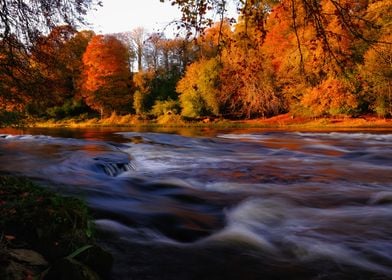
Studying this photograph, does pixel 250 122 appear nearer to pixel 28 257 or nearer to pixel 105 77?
pixel 105 77

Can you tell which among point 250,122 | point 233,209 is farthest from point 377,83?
Result: point 233,209

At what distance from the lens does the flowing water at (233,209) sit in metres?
4.23

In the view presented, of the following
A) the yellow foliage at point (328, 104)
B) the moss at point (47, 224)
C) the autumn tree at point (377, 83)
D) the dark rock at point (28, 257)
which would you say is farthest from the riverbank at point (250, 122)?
the dark rock at point (28, 257)

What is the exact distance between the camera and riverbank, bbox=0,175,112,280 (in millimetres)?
2768

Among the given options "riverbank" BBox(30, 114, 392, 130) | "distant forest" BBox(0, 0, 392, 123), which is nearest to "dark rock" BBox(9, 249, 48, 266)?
"distant forest" BBox(0, 0, 392, 123)

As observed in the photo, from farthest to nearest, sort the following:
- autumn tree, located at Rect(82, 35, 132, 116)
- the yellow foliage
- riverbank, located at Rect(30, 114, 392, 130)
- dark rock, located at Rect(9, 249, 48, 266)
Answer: autumn tree, located at Rect(82, 35, 132, 116), the yellow foliage, riverbank, located at Rect(30, 114, 392, 130), dark rock, located at Rect(9, 249, 48, 266)

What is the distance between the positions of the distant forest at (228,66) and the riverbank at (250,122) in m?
0.75

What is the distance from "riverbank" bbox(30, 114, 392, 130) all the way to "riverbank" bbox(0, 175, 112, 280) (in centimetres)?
2175

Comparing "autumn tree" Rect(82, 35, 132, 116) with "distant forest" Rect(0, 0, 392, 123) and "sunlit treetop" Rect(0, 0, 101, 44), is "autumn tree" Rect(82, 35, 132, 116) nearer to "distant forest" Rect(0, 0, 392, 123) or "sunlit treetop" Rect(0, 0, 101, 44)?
"distant forest" Rect(0, 0, 392, 123)

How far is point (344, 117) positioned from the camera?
28.4 metres

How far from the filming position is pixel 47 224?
3.57m

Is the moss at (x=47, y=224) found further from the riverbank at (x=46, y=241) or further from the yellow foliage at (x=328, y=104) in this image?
the yellow foliage at (x=328, y=104)

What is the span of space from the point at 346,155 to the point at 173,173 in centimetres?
686

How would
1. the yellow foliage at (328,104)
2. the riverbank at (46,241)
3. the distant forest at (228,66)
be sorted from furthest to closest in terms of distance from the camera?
the yellow foliage at (328,104), the distant forest at (228,66), the riverbank at (46,241)
